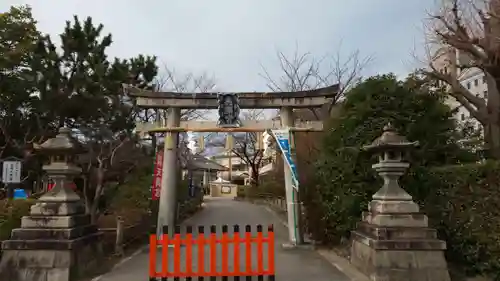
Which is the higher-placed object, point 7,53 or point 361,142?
point 7,53

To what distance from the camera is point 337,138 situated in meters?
11.5

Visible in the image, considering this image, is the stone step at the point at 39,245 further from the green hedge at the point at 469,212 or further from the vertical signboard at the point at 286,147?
the green hedge at the point at 469,212

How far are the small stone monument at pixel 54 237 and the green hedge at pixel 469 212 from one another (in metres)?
7.41

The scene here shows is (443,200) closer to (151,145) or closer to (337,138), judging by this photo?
(337,138)

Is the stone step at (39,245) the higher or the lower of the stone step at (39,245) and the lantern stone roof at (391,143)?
the lower

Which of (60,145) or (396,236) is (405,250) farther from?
(60,145)

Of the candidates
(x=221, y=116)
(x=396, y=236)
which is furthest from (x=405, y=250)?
(x=221, y=116)

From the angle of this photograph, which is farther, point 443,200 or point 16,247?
point 443,200

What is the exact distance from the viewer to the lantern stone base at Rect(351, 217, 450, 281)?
7.28 metres

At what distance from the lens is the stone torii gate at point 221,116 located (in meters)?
12.3

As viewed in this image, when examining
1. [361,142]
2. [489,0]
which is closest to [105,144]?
[361,142]

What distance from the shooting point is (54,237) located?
7.70 meters

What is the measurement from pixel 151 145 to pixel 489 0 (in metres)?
14.8

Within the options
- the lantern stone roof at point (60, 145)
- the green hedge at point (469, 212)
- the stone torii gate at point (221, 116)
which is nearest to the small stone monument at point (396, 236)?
the green hedge at point (469, 212)
